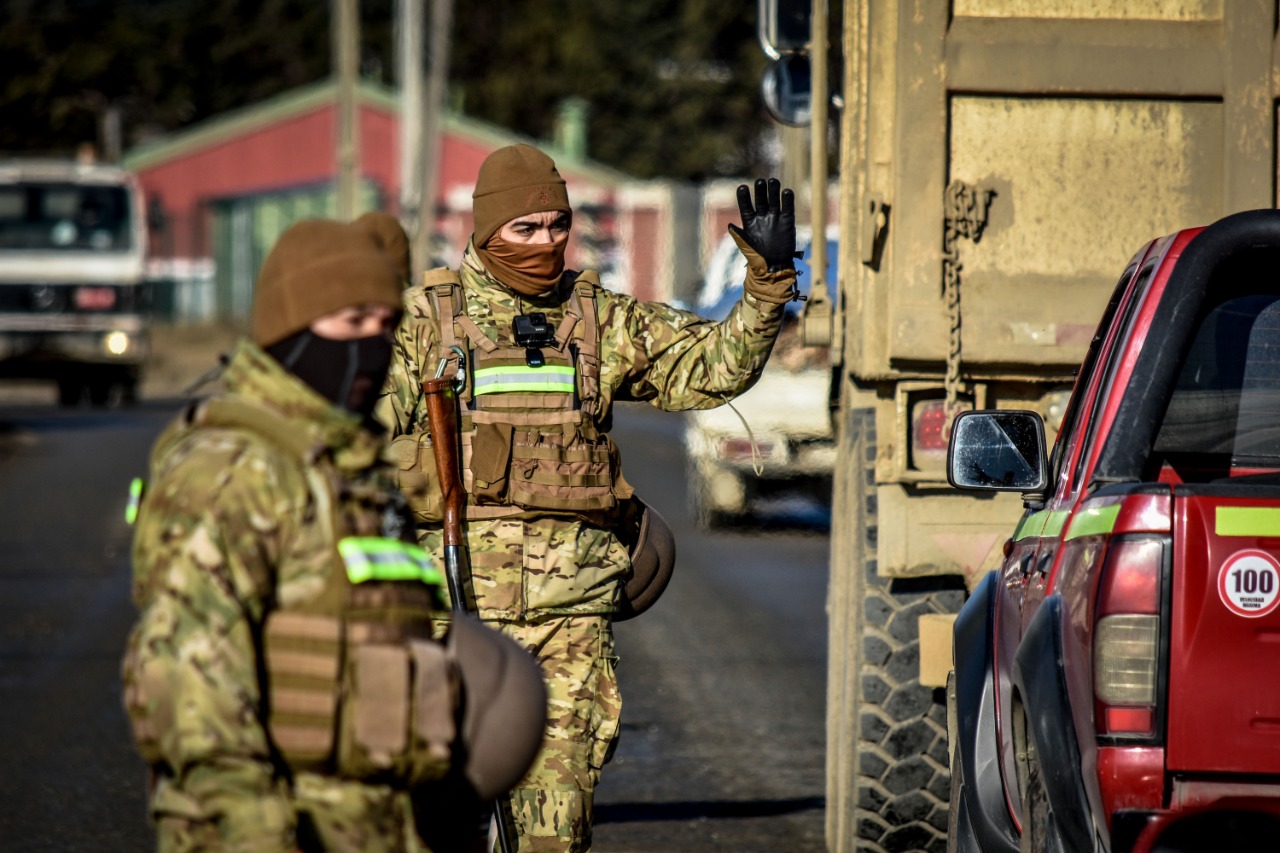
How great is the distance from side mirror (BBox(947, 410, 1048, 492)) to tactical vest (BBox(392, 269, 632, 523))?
3.19 ft

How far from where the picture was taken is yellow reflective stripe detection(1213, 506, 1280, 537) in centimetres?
329

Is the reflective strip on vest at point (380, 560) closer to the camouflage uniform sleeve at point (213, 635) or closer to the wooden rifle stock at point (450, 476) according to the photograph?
the camouflage uniform sleeve at point (213, 635)

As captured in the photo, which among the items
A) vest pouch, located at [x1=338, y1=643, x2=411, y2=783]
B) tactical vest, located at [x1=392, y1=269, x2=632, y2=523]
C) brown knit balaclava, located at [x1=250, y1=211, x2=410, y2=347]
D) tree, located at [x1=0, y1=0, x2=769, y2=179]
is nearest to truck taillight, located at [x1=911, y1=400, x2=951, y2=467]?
tactical vest, located at [x1=392, y1=269, x2=632, y2=523]

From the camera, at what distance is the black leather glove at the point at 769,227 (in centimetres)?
496

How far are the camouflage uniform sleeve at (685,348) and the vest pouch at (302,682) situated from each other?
6.61ft

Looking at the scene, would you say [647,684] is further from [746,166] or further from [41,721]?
[746,166]

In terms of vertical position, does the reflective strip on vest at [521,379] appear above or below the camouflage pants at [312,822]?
above

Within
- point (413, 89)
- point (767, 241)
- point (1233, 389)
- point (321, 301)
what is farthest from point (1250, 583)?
point (413, 89)

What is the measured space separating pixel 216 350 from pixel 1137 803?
39.8 m

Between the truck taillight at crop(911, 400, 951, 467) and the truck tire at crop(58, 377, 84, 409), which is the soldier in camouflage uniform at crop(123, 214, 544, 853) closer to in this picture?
the truck taillight at crop(911, 400, 951, 467)

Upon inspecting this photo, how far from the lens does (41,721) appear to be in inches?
336

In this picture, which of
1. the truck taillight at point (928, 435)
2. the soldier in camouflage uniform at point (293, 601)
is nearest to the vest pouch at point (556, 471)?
the truck taillight at point (928, 435)

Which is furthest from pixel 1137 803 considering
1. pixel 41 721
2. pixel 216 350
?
pixel 216 350

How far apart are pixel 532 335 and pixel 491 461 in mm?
304
